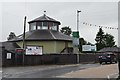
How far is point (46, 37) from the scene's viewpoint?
→ 5825cm

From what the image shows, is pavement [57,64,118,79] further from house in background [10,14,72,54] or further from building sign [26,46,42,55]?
house in background [10,14,72,54]

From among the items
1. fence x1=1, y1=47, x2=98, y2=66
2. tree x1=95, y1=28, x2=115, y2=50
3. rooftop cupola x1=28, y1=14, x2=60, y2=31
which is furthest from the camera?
tree x1=95, y1=28, x2=115, y2=50

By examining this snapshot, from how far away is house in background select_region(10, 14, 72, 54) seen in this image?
5772cm

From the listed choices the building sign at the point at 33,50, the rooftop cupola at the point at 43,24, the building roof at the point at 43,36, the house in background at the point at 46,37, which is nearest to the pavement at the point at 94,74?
the building sign at the point at 33,50

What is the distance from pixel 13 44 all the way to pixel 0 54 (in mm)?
19185

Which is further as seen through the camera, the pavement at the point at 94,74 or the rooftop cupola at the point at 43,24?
the rooftop cupola at the point at 43,24

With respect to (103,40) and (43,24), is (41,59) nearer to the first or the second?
(43,24)

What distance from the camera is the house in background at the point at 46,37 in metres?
57.7

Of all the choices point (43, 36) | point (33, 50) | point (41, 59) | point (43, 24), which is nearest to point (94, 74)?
point (41, 59)

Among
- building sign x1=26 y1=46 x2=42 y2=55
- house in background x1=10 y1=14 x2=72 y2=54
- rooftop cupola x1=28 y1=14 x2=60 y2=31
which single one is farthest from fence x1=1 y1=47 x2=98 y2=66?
rooftop cupola x1=28 y1=14 x2=60 y2=31

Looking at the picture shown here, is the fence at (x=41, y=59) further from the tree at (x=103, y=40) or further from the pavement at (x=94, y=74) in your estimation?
the tree at (x=103, y=40)

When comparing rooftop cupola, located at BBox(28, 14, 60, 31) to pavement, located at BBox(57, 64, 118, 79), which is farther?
rooftop cupola, located at BBox(28, 14, 60, 31)

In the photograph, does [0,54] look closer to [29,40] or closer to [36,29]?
[29,40]

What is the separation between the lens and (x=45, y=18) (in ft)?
206
